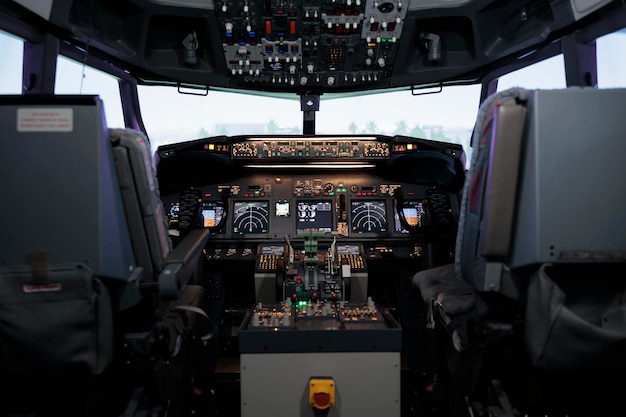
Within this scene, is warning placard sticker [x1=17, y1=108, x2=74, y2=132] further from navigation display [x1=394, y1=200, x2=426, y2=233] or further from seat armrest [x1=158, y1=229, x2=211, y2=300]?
navigation display [x1=394, y1=200, x2=426, y2=233]

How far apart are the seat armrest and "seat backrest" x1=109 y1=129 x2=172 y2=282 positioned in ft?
0.19

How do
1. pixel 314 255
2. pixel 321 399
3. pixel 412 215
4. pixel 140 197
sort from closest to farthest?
pixel 140 197 < pixel 321 399 < pixel 314 255 < pixel 412 215

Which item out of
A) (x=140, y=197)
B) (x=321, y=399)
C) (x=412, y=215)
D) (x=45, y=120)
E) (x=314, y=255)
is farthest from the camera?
(x=412, y=215)

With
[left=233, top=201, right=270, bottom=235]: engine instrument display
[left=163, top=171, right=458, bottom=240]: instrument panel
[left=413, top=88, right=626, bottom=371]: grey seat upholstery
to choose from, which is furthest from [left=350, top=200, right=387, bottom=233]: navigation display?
[left=413, top=88, right=626, bottom=371]: grey seat upholstery

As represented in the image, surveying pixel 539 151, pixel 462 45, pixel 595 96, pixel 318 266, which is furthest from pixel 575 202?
pixel 462 45

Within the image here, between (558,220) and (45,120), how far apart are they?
4.96ft

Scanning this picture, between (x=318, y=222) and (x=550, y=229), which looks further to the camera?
(x=318, y=222)

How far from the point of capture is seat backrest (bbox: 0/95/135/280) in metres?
1.27

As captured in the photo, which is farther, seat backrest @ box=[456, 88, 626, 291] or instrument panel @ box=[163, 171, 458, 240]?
instrument panel @ box=[163, 171, 458, 240]

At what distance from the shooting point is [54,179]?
128cm

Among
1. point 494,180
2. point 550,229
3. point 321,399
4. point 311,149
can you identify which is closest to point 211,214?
point 311,149

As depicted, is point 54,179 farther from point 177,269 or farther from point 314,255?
point 314,255

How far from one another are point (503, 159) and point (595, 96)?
313mm

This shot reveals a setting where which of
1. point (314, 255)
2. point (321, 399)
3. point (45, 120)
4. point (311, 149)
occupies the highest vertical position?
point (311, 149)
